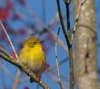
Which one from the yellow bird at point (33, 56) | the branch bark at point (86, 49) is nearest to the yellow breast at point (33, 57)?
the yellow bird at point (33, 56)

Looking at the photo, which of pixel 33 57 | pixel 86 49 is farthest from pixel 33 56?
pixel 86 49

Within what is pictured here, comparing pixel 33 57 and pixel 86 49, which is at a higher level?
pixel 86 49

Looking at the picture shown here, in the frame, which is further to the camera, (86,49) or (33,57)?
(33,57)

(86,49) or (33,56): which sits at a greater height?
(86,49)

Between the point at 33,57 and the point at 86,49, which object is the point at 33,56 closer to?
the point at 33,57

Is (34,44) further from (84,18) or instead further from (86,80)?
(86,80)

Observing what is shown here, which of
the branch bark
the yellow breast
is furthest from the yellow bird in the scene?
the branch bark

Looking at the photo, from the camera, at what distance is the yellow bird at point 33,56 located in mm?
3608

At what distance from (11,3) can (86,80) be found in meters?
4.20

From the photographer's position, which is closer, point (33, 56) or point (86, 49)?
point (86, 49)

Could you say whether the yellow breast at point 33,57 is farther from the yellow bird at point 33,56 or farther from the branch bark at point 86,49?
the branch bark at point 86,49

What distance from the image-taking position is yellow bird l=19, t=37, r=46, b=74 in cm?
361

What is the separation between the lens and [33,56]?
3652 mm

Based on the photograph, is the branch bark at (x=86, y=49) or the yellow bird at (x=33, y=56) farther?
the yellow bird at (x=33, y=56)
